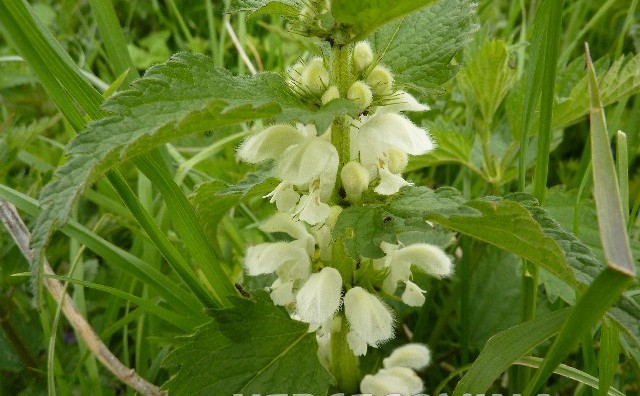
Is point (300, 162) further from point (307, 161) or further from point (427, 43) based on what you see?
point (427, 43)

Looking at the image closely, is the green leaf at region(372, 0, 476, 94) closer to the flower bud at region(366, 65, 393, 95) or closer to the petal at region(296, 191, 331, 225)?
Result: the flower bud at region(366, 65, 393, 95)

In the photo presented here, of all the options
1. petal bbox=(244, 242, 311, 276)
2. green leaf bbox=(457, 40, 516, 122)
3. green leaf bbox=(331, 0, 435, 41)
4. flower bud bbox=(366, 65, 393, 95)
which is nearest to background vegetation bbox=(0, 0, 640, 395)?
green leaf bbox=(457, 40, 516, 122)

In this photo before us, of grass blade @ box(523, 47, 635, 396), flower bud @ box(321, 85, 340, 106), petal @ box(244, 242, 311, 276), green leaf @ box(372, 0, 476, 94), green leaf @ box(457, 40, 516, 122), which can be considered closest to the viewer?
grass blade @ box(523, 47, 635, 396)

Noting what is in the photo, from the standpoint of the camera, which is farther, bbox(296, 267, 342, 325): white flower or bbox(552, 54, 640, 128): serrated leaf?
bbox(552, 54, 640, 128): serrated leaf

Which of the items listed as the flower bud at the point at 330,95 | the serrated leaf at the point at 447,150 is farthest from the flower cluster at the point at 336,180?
the serrated leaf at the point at 447,150

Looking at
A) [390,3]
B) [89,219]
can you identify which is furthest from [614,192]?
[89,219]

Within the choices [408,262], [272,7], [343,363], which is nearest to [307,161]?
[272,7]
